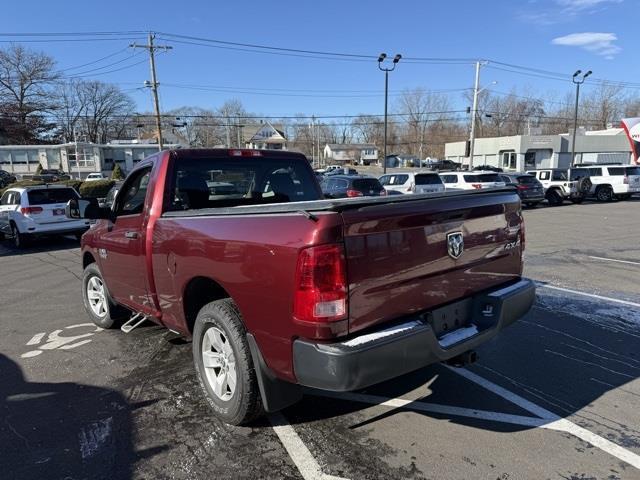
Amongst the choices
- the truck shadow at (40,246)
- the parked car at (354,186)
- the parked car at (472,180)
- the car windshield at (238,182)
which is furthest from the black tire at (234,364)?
the parked car at (472,180)

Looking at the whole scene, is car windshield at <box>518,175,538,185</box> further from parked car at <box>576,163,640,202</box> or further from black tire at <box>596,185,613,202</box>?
black tire at <box>596,185,613,202</box>

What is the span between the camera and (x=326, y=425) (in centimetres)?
329

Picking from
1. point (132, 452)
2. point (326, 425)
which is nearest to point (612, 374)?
point (326, 425)

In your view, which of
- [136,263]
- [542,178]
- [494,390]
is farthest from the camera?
[542,178]

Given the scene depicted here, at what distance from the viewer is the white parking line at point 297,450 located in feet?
8.95

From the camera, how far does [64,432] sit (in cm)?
326

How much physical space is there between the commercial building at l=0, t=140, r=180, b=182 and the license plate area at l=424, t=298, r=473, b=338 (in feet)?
206

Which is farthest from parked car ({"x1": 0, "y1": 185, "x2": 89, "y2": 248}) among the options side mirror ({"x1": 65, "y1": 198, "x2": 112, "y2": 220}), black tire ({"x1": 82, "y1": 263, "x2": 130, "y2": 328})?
side mirror ({"x1": 65, "y1": 198, "x2": 112, "y2": 220})

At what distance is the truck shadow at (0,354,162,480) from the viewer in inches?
112

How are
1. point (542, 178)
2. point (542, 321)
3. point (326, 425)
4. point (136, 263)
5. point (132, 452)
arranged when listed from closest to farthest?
point (132, 452), point (326, 425), point (136, 263), point (542, 321), point (542, 178)

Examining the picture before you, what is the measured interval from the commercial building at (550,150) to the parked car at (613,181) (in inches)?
1359

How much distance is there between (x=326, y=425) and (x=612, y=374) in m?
2.52

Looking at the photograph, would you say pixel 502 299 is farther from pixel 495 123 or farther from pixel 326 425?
pixel 495 123

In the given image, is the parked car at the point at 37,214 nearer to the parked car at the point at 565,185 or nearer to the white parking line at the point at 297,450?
the white parking line at the point at 297,450
